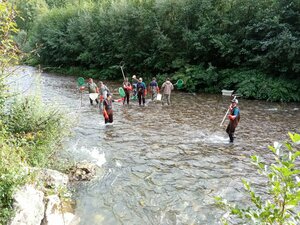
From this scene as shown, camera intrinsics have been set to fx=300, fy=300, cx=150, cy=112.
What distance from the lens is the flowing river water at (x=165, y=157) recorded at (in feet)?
24.8

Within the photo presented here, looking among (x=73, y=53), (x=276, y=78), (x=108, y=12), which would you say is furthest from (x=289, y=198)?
(x=73, y=53)

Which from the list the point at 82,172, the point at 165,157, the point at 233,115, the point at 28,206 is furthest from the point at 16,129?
the point at 233,115

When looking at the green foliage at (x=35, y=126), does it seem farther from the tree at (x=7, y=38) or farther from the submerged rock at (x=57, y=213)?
the tree at (x=7, y=38)

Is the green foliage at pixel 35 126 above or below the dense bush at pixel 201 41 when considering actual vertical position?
below

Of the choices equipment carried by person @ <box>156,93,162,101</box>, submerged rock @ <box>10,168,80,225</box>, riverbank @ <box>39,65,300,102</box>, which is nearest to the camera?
submerged rock @ <box>10,168,80,225</box>

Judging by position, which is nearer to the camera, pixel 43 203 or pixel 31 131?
pixel 43 203

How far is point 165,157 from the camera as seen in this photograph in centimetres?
1085

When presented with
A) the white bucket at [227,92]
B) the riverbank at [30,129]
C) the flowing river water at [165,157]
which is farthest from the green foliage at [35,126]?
the white bucket at [227,92]

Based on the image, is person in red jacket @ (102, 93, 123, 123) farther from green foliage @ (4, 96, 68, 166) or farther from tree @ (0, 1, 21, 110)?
tree @ (0, 1, 21, 110)

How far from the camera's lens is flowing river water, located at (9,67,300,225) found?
24.8 feet

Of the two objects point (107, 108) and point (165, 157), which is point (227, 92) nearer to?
point (107, 108)

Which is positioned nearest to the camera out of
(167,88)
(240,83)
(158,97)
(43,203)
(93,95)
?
(43,203)

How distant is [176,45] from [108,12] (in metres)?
11.0

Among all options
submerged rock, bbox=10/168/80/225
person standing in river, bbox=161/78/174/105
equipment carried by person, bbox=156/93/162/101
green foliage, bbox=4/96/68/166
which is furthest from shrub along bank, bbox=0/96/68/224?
equipment carried by person, bbox=156/93/162/101
